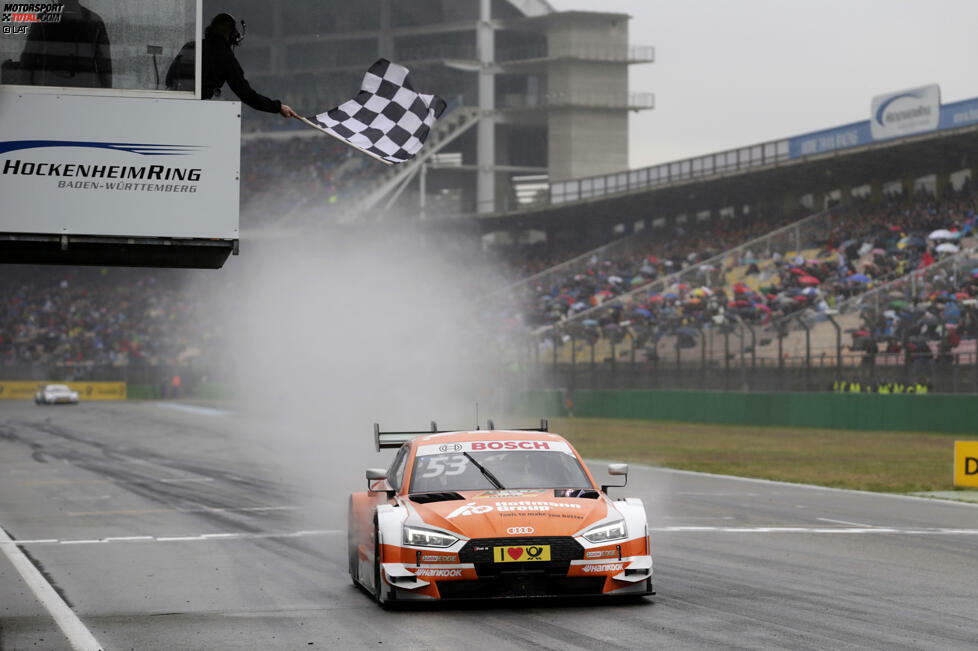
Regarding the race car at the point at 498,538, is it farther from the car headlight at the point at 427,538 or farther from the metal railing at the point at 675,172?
the metal railing at the point at 675,172

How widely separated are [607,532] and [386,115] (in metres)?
3.08

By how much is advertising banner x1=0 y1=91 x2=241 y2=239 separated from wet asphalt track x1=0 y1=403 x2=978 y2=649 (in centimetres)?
238

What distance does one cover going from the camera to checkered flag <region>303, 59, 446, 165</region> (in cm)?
905

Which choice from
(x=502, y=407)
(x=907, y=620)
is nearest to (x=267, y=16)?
(x=907, y=620)

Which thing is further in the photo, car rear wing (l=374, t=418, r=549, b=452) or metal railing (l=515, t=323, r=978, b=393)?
metal railing (l=515, t=323, r=978, b=393)

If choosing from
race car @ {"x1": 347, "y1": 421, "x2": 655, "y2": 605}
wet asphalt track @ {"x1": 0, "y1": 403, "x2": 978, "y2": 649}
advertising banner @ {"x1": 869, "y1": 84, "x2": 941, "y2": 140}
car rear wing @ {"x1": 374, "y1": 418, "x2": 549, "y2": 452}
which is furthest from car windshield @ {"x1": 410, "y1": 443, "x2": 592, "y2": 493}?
advertising banner @ {"x1": 869, "y1": 84, "x2": 941, "y2": 140}

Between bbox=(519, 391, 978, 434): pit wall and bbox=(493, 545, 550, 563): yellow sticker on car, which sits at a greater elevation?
bbox=(493, 545, 550, 563): yellow sticker on car

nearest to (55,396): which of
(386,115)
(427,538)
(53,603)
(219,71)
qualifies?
(53,603)

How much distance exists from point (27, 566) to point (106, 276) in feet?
212

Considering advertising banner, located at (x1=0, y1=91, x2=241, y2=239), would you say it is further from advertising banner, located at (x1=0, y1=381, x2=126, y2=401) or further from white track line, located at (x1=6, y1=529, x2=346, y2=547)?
advertising banner, located at (x1=0, y1=381, x2=126, y2=401)

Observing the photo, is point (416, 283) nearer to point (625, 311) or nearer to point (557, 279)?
point (557, 279)

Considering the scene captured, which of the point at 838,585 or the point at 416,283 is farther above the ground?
the point at 416,283

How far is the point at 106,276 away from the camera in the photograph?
74125 millimetres

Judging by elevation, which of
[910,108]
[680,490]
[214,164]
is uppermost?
[910,108]
